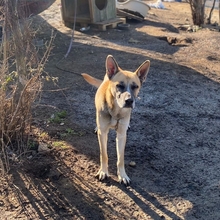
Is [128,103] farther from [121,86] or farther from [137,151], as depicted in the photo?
[137,151]

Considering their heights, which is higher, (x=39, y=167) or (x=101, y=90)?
(x=101, y=90)

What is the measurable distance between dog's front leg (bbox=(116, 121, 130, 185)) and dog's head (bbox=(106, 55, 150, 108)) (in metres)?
0.35

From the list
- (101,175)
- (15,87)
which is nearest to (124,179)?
(101,175)

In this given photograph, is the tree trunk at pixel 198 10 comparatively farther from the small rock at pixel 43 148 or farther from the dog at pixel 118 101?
the small rock at pixel 43 148

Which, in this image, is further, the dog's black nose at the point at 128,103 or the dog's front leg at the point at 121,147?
the dog's front leg at the point at 121,147

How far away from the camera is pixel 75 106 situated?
18.1 ft

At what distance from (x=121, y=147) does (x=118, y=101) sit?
0.57 m

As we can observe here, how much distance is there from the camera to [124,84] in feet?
11.4

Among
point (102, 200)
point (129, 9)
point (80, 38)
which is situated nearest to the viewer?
point (102, 200)

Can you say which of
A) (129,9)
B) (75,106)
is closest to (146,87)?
(75,106)

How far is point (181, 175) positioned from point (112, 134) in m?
1.16

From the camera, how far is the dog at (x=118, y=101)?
3471 mm

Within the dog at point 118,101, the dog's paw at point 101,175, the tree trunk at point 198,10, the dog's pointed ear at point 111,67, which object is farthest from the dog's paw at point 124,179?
the tree trunk at point 198,10

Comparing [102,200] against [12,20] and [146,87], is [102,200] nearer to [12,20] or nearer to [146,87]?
[12,20]
